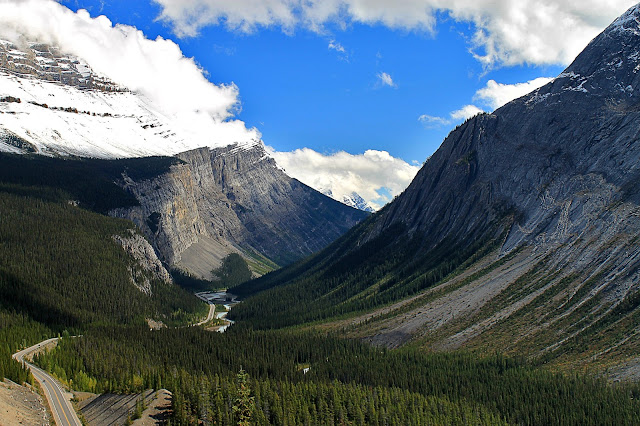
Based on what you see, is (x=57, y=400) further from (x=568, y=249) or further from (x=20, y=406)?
(x=568, y=249)

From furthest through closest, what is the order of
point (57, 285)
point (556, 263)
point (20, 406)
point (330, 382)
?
1. point (57, 285)
2. point (556, 263)
3. point (330, 382)
4. point (20, 406)

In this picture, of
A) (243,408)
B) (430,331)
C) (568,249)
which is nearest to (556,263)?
(568,249)

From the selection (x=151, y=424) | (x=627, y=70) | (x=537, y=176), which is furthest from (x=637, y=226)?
(x=151, y=424)

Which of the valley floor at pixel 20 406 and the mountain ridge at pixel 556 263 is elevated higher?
the mountain ridge at pixel 556 263

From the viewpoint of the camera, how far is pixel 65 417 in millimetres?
78000

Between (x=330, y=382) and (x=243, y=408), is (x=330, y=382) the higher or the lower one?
the higher one

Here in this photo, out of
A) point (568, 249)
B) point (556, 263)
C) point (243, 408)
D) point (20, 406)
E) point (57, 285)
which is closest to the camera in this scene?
point (20, 406)

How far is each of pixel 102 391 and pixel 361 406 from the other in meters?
41.2

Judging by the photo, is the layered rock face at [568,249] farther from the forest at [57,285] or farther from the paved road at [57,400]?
the paved road at [57,400]

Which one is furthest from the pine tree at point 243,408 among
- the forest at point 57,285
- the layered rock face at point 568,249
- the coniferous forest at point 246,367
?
the forest at point 57,285

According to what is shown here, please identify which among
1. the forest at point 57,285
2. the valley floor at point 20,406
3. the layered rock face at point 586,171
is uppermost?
the layered rock face at point 586,171

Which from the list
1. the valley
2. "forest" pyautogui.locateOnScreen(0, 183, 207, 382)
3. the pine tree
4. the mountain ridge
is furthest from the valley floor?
the mountain ridge

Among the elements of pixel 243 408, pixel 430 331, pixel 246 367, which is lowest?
pixel 243 408

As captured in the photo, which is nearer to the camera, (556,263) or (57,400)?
(57,400)
